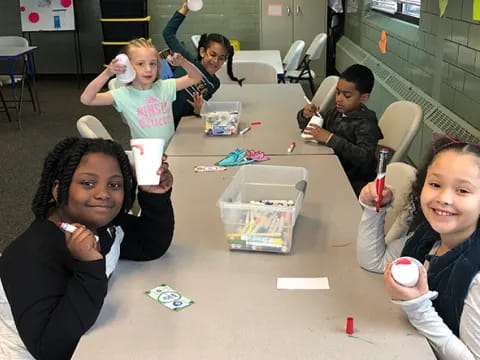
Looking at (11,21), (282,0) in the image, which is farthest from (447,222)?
(11,21)

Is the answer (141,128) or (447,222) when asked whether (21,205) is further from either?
(447,222)

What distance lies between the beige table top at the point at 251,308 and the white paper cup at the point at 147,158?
0.24 m

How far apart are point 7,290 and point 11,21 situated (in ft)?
25.4

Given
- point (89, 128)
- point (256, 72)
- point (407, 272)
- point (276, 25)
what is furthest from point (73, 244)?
point (276, 25)

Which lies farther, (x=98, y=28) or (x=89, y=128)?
(x=98, y=28)

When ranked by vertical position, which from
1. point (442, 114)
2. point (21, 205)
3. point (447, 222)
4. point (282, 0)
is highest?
point (282, 0)

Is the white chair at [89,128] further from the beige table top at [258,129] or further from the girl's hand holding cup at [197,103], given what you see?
the girl's hand holding cup at [197,103]

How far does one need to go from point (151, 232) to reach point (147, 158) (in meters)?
→ 0.23

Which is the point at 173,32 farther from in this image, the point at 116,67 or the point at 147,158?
the point at 147,158

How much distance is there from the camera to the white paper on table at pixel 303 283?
53.1 inches

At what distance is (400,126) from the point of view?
2566 mm

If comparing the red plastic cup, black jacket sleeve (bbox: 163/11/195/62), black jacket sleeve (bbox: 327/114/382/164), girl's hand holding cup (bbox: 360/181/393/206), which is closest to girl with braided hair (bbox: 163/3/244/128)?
black jacket sleeve (bbox: 163/11/195/62)

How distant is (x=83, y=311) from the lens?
3.86ft

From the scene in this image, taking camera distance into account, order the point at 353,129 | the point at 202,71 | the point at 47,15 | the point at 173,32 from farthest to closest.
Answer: the point at 47,15 → the point at 173,32 → the point at 202,71 → the point at 353,129
